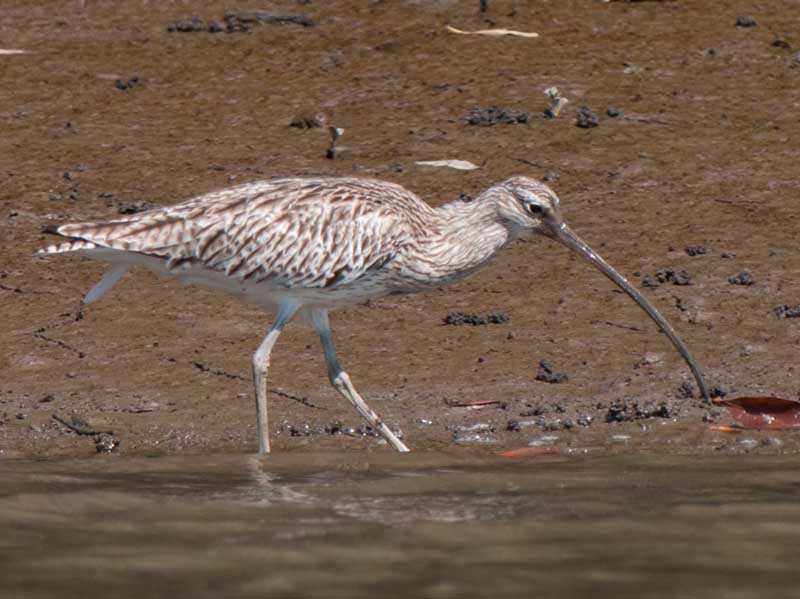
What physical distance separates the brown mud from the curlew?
1.84 feet

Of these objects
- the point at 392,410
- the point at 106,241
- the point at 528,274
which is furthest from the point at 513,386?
the point at 106,241

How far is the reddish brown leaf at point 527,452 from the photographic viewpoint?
9.07 metres

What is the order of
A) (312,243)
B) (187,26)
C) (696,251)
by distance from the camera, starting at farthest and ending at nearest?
(187,26) → (696,251) → (312,243)

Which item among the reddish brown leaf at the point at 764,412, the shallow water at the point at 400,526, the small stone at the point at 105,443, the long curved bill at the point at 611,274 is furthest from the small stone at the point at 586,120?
the small stone at the point at 105,443

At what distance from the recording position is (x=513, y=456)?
904 centimetres

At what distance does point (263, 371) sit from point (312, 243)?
0.71 meters

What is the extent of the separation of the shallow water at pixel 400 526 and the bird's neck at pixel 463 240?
4.05 feet

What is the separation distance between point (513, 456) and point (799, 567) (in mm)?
2680

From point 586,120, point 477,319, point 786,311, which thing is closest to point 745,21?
point 586,120

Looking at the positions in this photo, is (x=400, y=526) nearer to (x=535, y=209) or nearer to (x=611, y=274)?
(x=535, y=209)

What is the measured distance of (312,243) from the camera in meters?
9.58

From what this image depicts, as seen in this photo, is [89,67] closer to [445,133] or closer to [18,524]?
[445,133]

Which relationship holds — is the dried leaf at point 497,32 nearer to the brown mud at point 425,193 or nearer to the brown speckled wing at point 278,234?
the brown mud at point 425,193

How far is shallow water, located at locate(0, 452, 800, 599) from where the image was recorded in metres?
6.32
